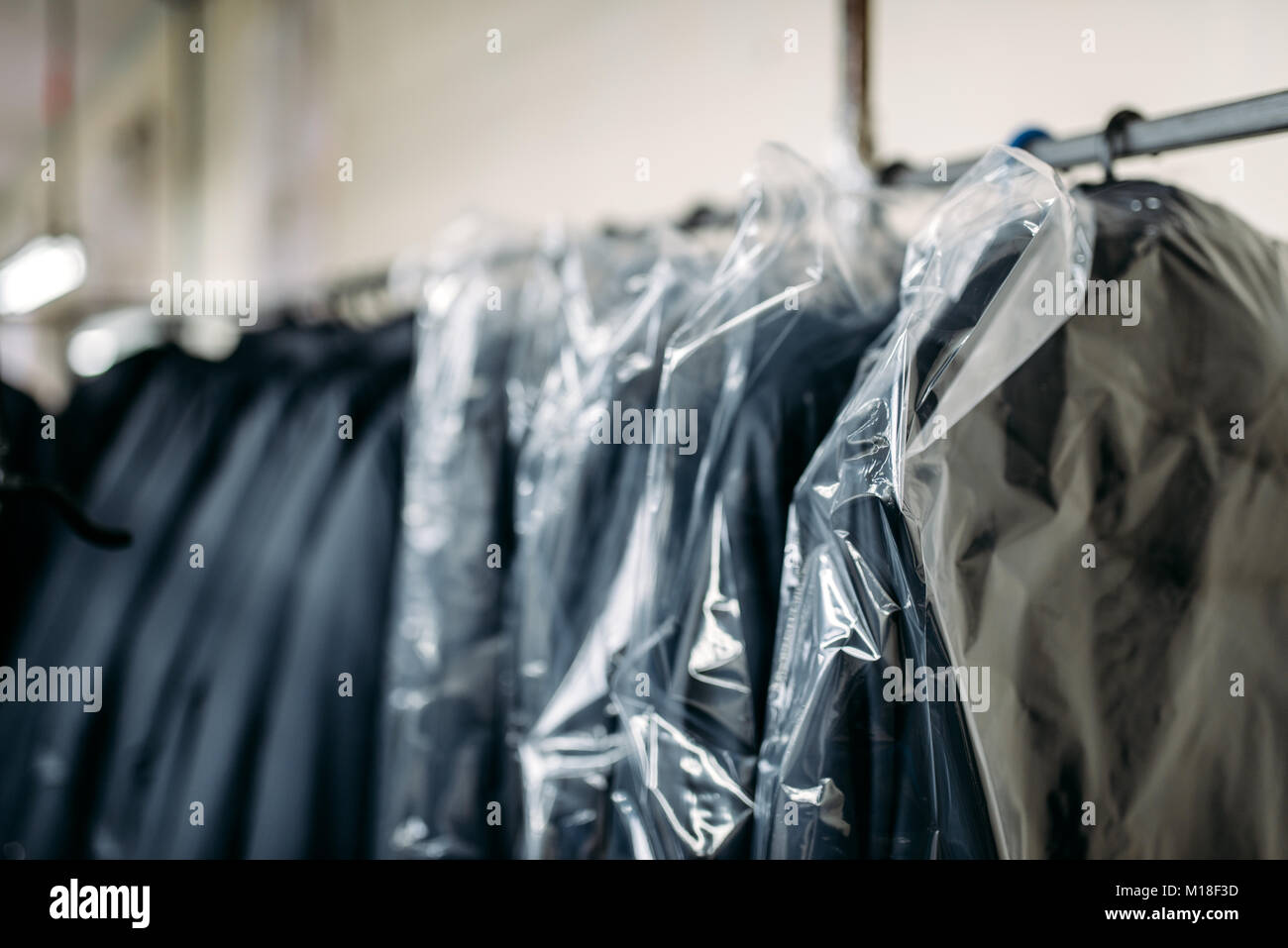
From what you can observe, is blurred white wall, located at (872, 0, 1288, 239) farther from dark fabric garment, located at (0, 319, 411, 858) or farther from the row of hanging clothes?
dark fabric garment, located at (0, 319, 411, 858)

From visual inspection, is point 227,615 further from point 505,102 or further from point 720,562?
point 505,102

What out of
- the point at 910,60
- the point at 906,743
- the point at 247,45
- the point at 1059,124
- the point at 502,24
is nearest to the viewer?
the point at 906,743

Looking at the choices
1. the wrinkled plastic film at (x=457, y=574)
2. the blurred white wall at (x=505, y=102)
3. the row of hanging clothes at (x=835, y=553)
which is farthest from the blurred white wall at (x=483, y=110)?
the row of hanging clothes at (x=835, y=553)

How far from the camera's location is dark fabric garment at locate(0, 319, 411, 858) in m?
0.65

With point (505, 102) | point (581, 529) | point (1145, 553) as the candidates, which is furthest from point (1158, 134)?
point (505, 102)

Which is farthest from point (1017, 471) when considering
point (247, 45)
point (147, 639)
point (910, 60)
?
point (247, 45)

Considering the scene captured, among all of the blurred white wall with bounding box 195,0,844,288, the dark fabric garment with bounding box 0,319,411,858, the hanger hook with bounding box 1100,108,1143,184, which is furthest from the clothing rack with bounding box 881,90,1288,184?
the dark fabric garment with bounding box 0,319,411,858

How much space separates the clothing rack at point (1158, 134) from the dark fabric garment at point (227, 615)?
0.48 m

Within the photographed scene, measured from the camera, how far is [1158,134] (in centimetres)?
40

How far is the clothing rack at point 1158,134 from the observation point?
347 mm

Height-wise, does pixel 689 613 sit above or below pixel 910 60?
below

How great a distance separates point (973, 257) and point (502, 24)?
1226 mm

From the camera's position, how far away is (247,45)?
2129 millimetres
